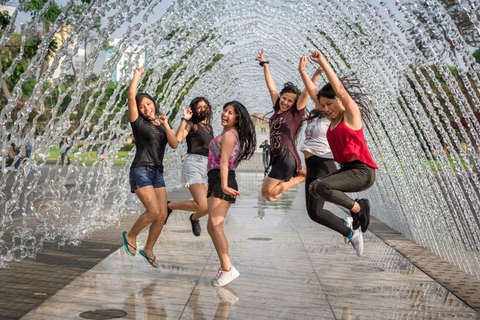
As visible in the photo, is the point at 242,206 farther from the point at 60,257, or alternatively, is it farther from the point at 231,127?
the point at 231,127

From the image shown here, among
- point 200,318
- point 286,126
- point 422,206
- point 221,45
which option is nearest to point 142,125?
point 286,126

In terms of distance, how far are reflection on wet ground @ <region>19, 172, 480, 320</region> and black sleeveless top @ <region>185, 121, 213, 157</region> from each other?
3.82 feet

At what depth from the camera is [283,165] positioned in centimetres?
651

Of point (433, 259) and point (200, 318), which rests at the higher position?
point (200, 318)

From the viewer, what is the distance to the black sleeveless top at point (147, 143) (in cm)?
611

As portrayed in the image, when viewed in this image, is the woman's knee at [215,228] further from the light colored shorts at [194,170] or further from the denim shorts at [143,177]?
the light colored shorts at [194,170]

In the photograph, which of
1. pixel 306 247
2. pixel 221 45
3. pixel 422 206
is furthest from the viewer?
pixel 221 45

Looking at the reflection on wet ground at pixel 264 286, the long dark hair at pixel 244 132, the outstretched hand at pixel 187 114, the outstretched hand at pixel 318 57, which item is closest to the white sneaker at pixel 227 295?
the reflection on wet ground at pixel 264 286

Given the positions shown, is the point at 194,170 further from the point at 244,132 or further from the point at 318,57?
the point at 318,57

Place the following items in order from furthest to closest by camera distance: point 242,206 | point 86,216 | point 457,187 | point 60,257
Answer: point 242,206
point 86,216
point 457,187
point 60,257

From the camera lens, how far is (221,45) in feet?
57.8

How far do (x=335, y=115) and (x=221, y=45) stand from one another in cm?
1251

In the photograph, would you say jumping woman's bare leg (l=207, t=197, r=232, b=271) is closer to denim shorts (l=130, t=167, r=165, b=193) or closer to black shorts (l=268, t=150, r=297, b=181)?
denim shorts (l=130, t=167, r=165, b=193)

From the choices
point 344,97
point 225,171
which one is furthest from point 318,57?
point 225,171
